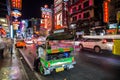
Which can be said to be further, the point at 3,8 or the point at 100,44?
the point at 3,8

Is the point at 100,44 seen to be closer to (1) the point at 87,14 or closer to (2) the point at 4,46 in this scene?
(2) the point at 4,46

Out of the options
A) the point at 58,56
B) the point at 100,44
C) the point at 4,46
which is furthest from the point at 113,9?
the point at 58,56

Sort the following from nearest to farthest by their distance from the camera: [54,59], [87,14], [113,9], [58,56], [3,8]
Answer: [54,59], [58,56], [113,9], [87,14], [3,8]

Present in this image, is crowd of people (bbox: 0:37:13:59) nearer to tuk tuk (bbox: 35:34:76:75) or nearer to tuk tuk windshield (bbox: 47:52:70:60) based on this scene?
tuk tuk (bbox: 35:34:76:75)

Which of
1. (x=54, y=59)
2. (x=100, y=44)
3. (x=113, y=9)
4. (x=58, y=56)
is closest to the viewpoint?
(x=54, y=59)

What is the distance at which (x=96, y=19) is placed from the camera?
38.2 metres

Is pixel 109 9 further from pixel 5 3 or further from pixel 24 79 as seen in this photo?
pixel 5 3

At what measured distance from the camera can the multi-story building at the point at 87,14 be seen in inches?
1498

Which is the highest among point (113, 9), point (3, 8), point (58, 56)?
point (3, 8)

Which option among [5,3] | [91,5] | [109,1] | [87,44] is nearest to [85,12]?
[91,5]

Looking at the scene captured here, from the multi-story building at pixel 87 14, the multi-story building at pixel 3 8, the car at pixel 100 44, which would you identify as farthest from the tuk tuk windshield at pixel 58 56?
the multi-story building at pixel 3 8

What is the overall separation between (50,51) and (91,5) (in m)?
34.3

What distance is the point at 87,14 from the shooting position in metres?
41.2

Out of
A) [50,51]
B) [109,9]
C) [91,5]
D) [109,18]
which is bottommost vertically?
[50,51]
